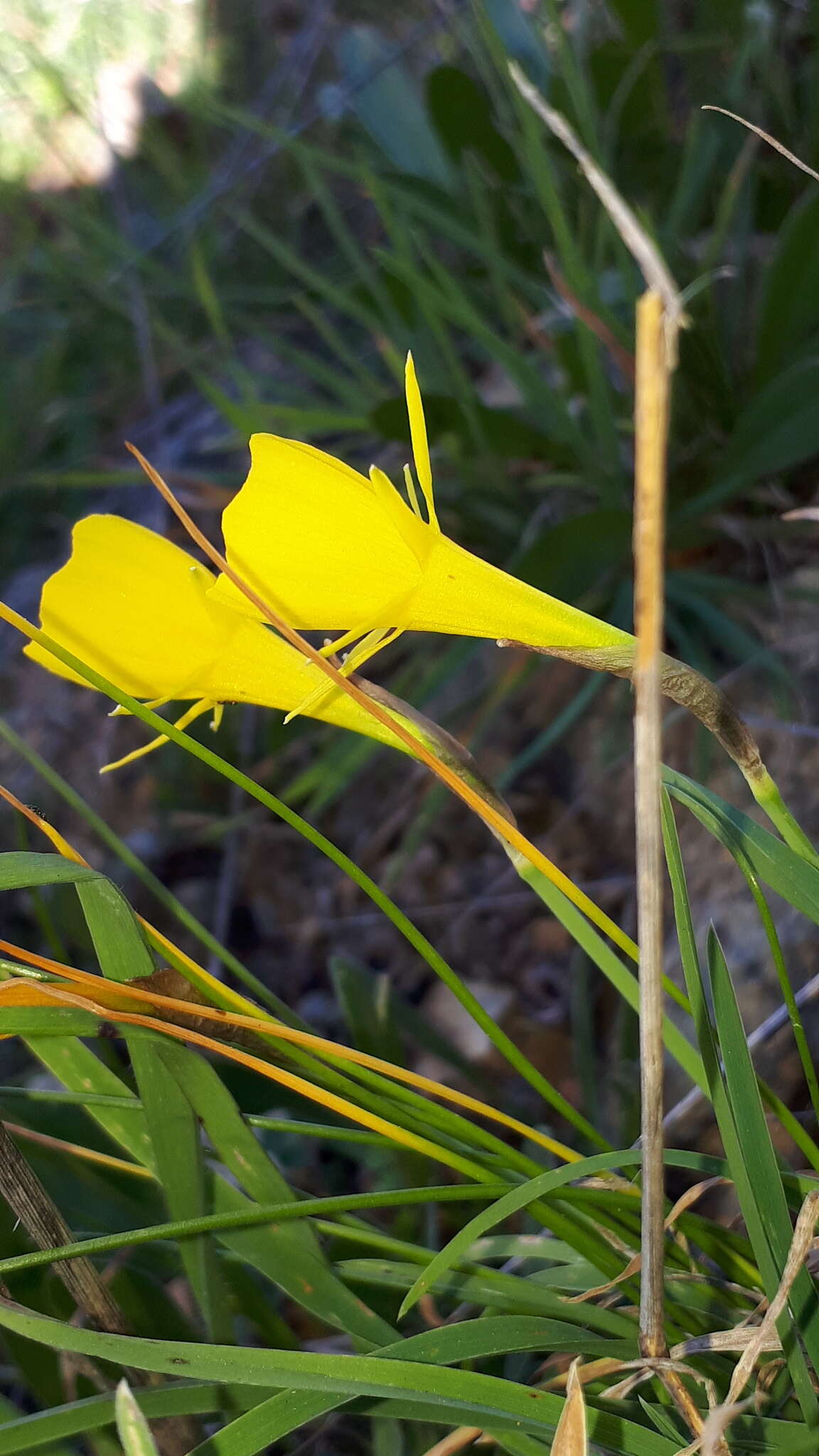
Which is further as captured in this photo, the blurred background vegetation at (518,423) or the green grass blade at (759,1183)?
the blurred background vegetation at (518,423)

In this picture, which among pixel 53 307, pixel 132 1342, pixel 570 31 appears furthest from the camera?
pixel 53 307

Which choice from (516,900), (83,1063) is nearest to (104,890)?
(83,1063)

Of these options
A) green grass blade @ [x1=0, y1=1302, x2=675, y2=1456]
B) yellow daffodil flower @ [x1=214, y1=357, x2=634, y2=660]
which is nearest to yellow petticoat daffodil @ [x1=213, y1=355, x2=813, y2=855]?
yellow daffodil flower @ [x1=214, y1=357, x2=634, y2=660]

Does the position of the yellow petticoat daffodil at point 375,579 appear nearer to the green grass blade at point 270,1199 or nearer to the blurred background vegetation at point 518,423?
the green grass blade at point 270,1199

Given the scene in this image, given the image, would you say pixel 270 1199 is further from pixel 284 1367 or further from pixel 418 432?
pixel 418 432

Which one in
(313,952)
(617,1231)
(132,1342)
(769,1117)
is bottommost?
(313,952)

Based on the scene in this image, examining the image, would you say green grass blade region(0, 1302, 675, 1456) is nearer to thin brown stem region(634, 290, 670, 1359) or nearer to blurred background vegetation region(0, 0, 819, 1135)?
thin brown stem region(634, 290, 670, 1359)

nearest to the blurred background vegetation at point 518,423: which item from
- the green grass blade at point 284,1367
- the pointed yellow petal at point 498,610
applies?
the pointed yellow petal at point 498,610

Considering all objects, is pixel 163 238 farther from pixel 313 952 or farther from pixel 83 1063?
pixel 83 1063

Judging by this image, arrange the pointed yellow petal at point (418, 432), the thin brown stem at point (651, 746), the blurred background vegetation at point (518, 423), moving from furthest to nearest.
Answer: the blurred background vegetation at point (518, 423)
the pointed yellow petal at point (418, 432)
the thin brown stem at point (651, 746)
